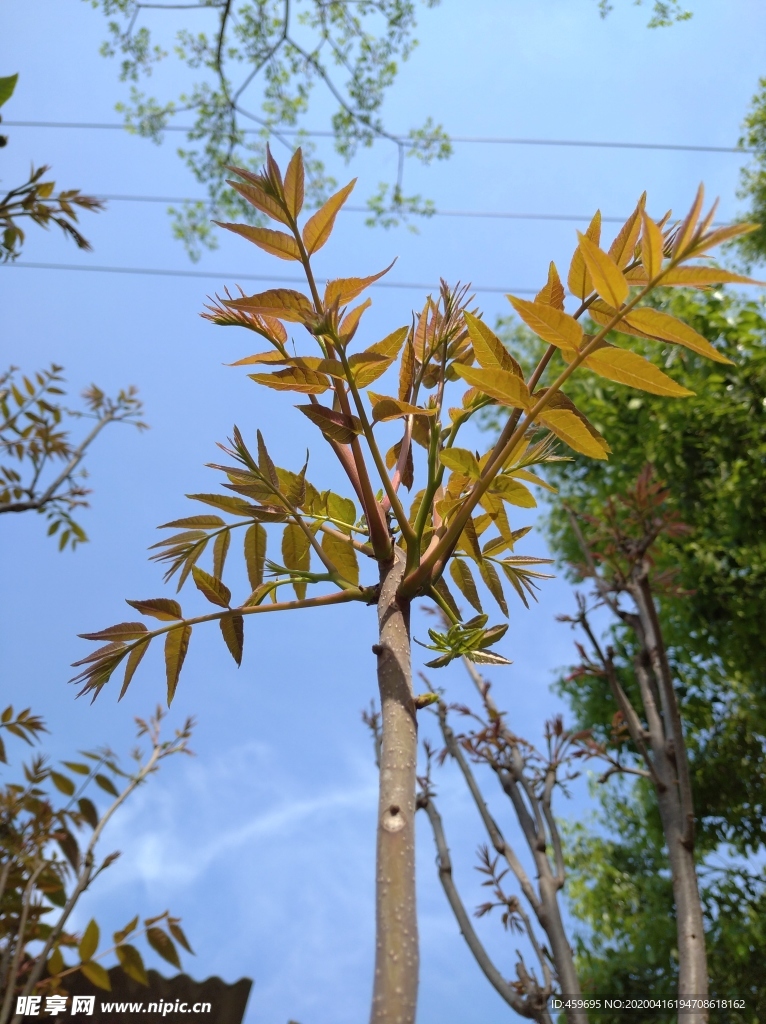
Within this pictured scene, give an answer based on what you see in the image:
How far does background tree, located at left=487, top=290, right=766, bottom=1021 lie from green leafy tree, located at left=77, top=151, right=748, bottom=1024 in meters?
2.38

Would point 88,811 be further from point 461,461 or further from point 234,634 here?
point 461,461

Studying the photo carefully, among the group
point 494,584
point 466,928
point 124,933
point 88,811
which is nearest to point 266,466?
point 494,584

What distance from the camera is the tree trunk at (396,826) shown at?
1.00 ft

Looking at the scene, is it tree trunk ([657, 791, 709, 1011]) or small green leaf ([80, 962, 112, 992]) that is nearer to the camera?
small green leaf ([80, 962, 112, 992])

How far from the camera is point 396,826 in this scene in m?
0.36

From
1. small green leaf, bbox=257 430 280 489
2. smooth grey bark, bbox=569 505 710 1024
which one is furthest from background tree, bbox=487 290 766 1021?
small green leaf, bbox=257 430 280 489

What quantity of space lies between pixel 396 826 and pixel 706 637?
3289 mm

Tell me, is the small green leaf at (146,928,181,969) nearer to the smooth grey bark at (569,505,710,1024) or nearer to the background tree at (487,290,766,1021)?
the smooth grey bark at (569,505,710,1024)

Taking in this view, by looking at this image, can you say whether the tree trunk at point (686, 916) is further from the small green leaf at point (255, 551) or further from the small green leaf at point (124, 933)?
the small green leaf at point (255, 551)

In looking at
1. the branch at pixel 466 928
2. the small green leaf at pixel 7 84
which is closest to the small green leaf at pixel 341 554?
the small green leaf at pixel 7 84

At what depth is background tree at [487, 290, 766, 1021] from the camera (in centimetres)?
293

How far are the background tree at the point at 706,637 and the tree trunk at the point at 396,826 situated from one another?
248 centimetres

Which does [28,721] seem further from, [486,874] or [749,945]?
[749,945]

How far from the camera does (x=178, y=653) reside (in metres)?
0.50
